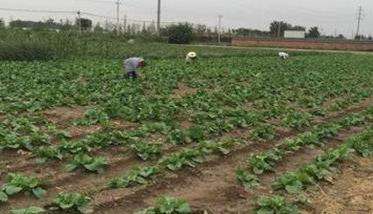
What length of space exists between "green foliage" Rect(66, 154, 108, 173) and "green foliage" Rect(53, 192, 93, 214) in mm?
1301

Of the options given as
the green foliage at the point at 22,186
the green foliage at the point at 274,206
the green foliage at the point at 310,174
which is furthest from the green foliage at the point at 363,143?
the green foliage at the point at 22,186

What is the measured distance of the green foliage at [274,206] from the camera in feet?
20.6

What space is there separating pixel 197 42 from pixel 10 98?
6083 cm

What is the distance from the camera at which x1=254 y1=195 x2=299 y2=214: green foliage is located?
6.28m

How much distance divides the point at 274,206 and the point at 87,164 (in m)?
2.39

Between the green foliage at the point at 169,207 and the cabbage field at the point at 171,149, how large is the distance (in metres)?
0.02

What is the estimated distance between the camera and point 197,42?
239ft

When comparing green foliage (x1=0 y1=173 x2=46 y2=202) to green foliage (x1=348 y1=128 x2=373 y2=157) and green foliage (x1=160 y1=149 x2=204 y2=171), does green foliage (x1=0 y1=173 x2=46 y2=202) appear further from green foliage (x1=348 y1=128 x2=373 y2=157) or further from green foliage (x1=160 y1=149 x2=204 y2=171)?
green foliage (x1=348 y1=128 x2=373 y2=157)

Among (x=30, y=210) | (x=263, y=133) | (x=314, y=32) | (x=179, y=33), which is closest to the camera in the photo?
(x=30, y=210)

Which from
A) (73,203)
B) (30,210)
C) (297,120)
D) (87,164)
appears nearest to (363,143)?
(297,120)

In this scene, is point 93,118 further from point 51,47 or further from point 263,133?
point 51,47

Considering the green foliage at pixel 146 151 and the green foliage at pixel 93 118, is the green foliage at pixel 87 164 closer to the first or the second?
the green foliage at pixel 146 151

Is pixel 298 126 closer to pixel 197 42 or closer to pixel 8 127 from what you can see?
pixel 8 127

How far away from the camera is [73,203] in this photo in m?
5.99
